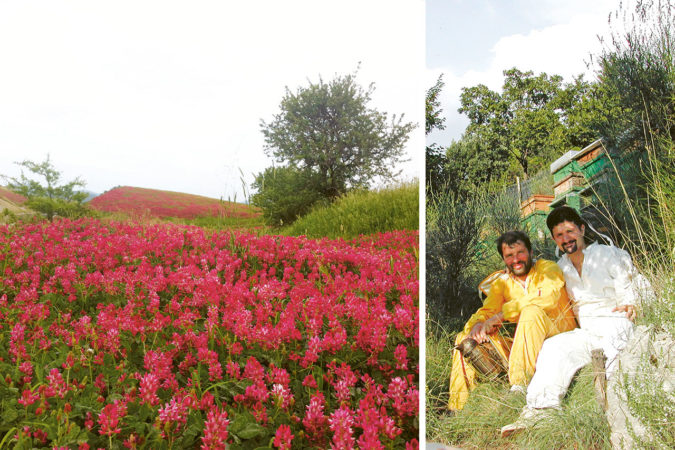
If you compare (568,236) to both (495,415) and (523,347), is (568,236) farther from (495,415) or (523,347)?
(495,415)

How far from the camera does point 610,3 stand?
2.02 metres

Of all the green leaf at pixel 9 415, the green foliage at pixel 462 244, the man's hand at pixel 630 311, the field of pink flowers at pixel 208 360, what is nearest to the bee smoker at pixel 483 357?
the green foliage at pixel 462 244

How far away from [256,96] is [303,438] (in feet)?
16.6

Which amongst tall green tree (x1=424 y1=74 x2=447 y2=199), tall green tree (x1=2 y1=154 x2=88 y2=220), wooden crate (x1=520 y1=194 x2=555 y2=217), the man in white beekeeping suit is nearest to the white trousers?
the man in white beekeeping suit

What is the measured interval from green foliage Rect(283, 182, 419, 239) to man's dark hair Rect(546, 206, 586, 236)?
276cm

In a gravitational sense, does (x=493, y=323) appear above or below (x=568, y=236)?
below

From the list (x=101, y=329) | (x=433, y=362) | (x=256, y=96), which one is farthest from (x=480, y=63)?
(x=256, y=96)

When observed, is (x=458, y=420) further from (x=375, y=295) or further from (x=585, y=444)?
(x=375, y=295)

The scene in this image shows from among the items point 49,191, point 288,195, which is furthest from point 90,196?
point 288,195

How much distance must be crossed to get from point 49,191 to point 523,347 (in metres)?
5.26

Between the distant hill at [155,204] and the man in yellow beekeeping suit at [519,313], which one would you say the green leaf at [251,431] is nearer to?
the man in yellow beekeeping suit at [519,313]

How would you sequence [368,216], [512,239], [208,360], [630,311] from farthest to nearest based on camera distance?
[368,216] < [512,239] < [630,311] < [208,360]

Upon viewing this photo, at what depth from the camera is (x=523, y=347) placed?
2.03 meters

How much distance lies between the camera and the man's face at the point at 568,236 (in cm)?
201
